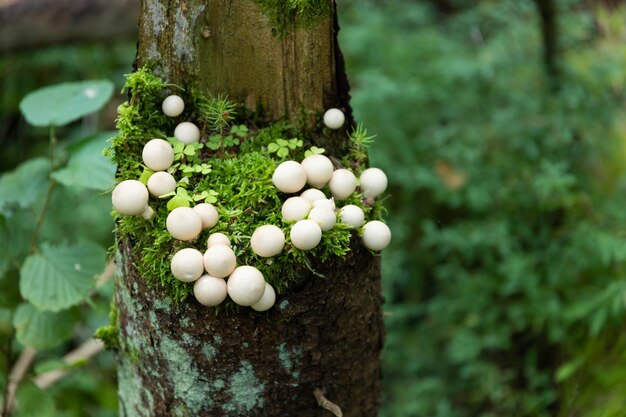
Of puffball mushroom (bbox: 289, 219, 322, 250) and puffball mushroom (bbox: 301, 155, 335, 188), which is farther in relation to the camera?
puffball mushroom (bbox: 301, 155, 335, 188)

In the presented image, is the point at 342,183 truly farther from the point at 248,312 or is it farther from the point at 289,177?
the point at 248,312

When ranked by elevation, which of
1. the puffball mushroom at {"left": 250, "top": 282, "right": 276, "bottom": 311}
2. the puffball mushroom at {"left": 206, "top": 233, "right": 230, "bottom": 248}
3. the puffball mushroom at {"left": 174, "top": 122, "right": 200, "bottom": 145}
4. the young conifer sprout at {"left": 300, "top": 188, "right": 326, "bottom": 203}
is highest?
the puffball mushroom at {"left": 174, "top": 122, "right": 200, "bottom": 145}

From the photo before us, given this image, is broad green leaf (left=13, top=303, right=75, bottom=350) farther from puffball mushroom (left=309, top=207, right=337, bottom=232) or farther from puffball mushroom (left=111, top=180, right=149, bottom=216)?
puffball mushroom (left=309, top=207, right=337, bottom=232)

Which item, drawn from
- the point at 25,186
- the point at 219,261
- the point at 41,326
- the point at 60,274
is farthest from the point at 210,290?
A: the point at 25,186

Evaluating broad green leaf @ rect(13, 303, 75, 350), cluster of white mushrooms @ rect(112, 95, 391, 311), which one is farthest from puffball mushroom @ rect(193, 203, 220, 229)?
broad green leaf @ rect(13, 303, 75, 350)

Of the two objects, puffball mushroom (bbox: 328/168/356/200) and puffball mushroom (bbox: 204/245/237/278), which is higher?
puffball mushroom (bbox: 328/168/356/200)

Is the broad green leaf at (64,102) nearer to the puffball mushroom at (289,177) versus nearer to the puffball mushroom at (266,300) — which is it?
the puffball mushroom at (289,177)

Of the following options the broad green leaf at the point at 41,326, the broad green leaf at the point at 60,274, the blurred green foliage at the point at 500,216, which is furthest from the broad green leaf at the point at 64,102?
the blurred green foliage at the point at 500,216

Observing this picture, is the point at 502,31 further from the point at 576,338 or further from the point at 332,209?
the point at 332,209
